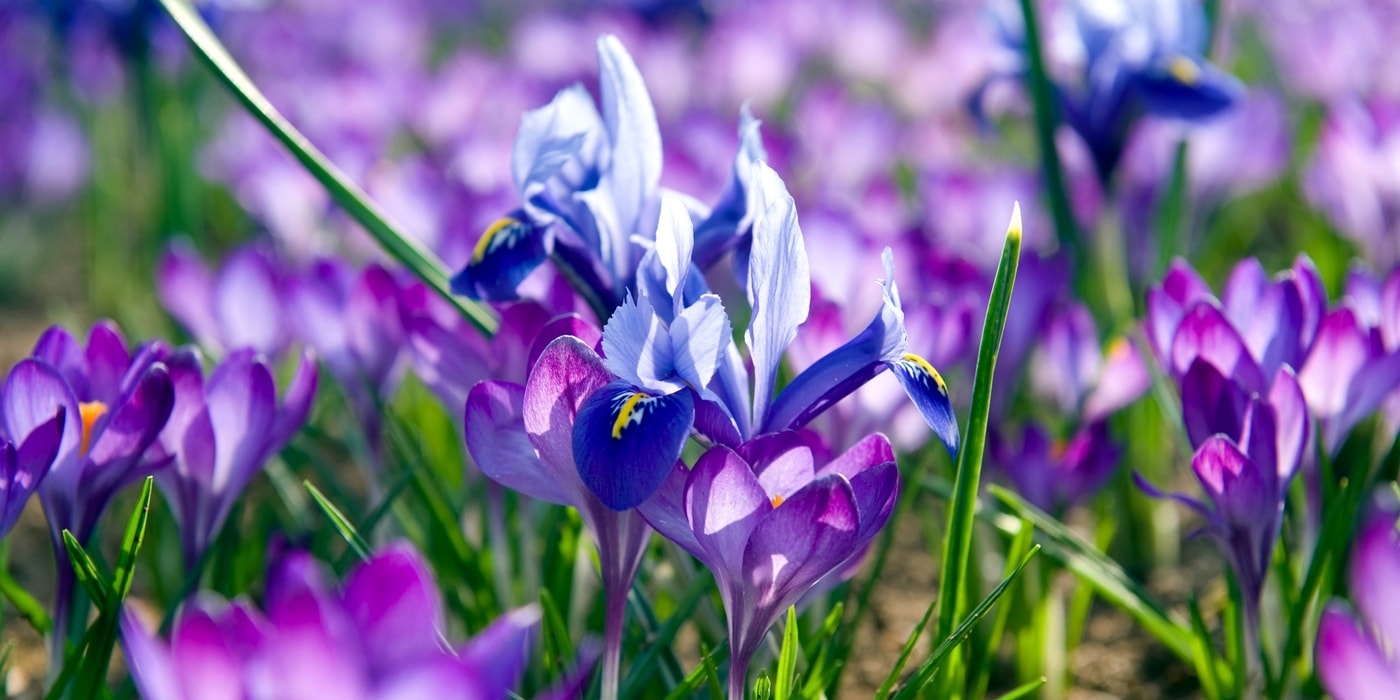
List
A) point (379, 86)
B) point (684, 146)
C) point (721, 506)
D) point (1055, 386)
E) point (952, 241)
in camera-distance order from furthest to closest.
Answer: point (379, 86)
point (684, 146)
point (952, 241)
point (1055, 386)
point (721, 506)

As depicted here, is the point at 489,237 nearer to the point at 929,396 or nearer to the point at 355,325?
the point at 355,325

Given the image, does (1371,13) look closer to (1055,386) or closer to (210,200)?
(1055,386)

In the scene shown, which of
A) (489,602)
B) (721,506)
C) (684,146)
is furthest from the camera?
(684,146)

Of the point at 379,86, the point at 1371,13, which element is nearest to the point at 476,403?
the point at 379,86

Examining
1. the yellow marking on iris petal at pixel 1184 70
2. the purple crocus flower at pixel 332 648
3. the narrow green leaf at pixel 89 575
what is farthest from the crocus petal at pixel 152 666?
the yellow marking on iris petal at pixel 1184 70

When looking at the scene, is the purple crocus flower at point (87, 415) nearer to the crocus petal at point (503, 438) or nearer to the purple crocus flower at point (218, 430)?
the purple crocus flower at point (218, 430)

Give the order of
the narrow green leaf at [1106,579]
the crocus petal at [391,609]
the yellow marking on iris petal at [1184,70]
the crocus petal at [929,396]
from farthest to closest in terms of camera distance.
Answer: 1. the yellow marking on iris petal at [1184,70]
2. the narrow green leaf at [1106,579]
3. the crocus petal at [929,396]
4. the crocus petal at [391,609]
